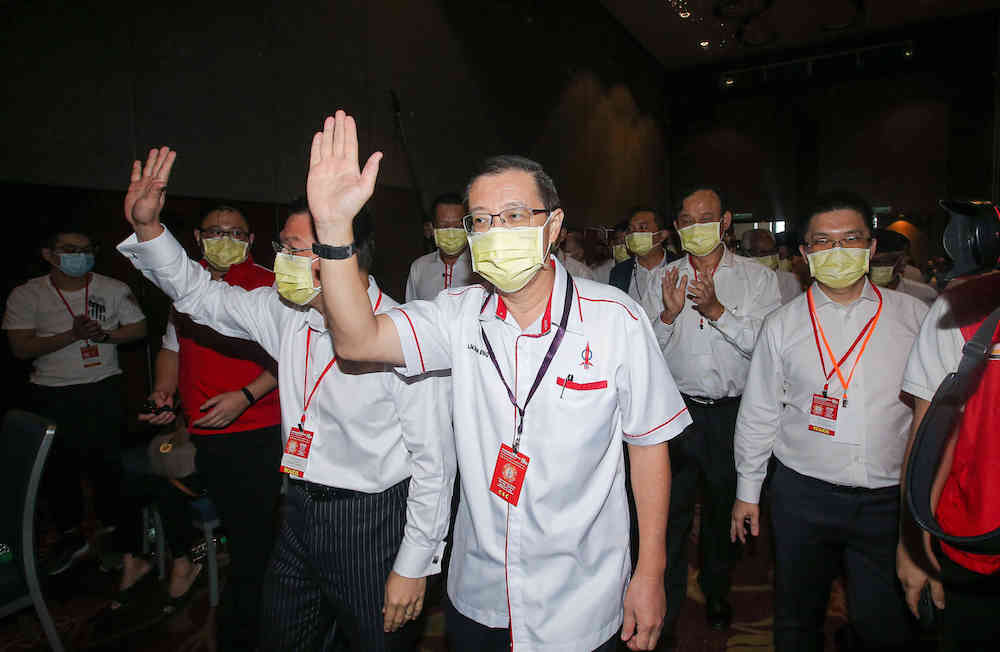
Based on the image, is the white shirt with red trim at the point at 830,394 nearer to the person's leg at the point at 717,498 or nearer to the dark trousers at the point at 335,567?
the person's leg at the point at 717,498

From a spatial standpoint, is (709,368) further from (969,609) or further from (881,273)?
(881,273)

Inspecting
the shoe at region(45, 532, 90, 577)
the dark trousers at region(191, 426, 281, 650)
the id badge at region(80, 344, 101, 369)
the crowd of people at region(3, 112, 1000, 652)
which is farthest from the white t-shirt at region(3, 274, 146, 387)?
the dark trousers at region(191, 426, 281, 650)

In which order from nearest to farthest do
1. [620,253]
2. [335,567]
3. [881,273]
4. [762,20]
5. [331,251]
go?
[331,251] → [335,567] → [881,273] → [620,253] → [762,20]

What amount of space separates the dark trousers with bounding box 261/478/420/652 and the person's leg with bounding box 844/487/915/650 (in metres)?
1.45

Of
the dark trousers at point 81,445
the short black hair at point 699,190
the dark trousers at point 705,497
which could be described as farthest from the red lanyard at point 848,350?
the dark trousers at point 81,445

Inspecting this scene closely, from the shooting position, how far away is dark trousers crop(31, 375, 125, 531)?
3.48 meters

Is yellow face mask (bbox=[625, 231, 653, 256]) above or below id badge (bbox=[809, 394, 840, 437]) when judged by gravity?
above

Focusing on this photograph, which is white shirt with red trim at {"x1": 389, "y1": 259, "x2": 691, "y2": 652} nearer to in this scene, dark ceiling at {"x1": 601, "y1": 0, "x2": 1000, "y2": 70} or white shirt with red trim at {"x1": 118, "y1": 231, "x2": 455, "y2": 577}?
white shirt with red trim at {"x1": 118, "y1": 231, "x2": 455, "y2": 577}

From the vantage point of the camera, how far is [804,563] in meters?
2.00

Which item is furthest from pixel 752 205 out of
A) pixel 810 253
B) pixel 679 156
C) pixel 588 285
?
pixel 588 285

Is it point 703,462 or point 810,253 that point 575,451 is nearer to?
point 810,253

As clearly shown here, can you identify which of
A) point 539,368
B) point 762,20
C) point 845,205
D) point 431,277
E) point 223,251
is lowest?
point 539,368

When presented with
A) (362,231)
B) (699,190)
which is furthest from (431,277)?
(362,231)

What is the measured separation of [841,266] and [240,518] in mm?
2448
